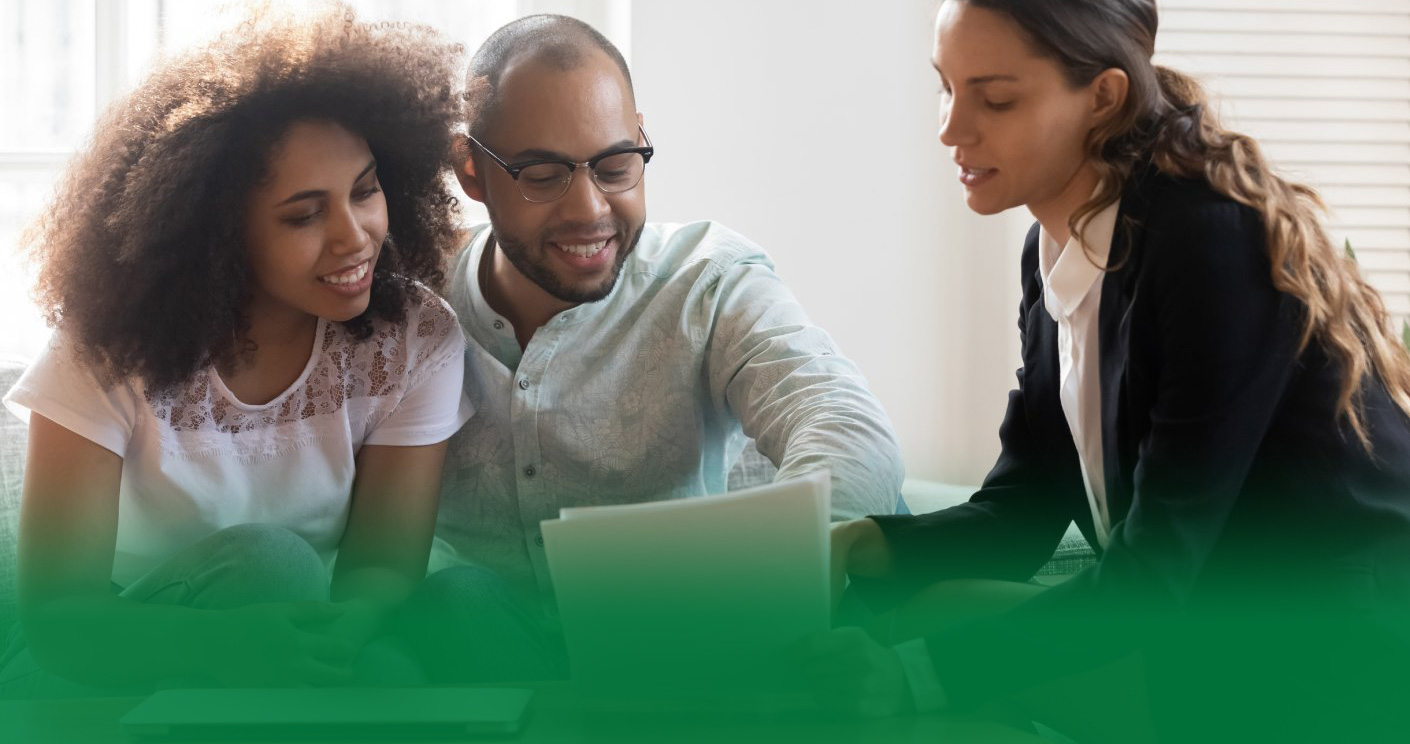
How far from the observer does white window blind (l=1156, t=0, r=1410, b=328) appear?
306cm

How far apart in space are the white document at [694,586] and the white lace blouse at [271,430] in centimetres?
63

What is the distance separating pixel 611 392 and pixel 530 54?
0.44 metres

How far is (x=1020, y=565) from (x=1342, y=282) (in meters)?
0.47

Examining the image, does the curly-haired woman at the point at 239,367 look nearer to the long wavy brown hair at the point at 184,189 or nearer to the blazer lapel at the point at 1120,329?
the long wavy brown hair at the point at 184,189

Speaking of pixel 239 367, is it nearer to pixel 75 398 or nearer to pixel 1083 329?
pixel 75 398

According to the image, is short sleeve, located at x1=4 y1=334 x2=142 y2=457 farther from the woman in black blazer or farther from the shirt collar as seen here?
the shirt collar

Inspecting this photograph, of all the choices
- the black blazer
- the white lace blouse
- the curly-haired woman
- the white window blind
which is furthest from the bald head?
the white window blind

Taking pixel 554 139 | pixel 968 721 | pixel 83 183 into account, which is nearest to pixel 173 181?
pixel 83 183

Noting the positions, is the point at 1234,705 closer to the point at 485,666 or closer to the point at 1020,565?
the point at 1020,565

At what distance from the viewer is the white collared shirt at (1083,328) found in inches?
49.5

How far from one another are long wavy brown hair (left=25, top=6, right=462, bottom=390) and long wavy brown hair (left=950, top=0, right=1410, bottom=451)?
0.72m

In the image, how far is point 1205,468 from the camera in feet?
3.65

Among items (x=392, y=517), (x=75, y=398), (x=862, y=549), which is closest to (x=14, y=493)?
(x=75, y=398)

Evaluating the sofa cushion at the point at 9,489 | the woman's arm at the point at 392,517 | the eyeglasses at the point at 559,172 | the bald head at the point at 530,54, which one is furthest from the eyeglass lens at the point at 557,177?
the sofa cushion at the point at 9,489
